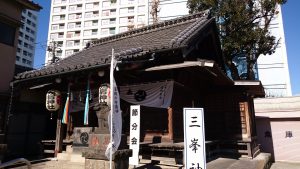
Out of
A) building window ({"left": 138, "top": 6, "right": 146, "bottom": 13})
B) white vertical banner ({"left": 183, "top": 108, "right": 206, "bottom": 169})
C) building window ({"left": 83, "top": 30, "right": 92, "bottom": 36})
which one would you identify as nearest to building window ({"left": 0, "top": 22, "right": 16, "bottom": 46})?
white vertical banner ({"left": 183, "top": 108, "right": 206, "bottom": 169})

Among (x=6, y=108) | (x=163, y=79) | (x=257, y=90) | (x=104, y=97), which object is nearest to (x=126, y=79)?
(x=163, y=79)

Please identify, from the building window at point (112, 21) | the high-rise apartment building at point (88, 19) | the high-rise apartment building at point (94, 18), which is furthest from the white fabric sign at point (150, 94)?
the building window at point (112, 21)

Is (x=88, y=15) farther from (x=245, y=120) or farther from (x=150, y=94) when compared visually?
(x=150, y=94)

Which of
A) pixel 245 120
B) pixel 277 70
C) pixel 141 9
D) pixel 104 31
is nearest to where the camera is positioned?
pixel 245 120

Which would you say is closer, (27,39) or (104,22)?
(104,22)

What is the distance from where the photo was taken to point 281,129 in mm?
17703

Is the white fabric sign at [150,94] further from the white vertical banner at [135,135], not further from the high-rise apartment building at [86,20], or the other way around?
the high-rise apartment building at [86,20]

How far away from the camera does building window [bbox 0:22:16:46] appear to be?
12.6 metres

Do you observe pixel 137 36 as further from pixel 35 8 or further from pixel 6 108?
pixel 6 108

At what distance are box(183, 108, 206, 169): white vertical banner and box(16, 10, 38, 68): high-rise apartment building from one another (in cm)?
7666

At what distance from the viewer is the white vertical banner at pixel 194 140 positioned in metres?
5.59

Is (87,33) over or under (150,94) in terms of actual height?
over

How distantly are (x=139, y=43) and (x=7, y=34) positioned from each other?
278 inches

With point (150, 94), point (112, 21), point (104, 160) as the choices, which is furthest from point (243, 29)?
point (112, 21)
